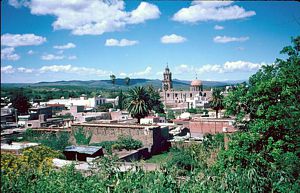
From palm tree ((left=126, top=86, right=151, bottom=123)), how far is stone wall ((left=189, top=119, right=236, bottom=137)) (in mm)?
4925

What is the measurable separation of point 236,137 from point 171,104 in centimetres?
5750

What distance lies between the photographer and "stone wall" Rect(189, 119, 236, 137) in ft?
93.9

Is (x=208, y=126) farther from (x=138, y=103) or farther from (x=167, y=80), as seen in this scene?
(x=167, y=80)

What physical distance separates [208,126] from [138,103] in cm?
698

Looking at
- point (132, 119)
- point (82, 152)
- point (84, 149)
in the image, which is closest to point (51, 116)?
point (132, 119)

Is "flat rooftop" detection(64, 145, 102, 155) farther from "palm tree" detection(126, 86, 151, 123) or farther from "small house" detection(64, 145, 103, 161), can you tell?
"palm tree" detection(126, 86, 151, 123)

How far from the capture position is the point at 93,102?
6347cm

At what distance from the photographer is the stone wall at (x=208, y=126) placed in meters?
28.6

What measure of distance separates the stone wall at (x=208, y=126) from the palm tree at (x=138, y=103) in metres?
4.92

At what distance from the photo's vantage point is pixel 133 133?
24.5 meters

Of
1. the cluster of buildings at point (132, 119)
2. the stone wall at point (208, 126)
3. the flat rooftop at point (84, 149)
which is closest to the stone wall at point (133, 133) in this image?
the cluster of buildings at point (132, 119)

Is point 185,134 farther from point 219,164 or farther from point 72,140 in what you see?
point 219,164

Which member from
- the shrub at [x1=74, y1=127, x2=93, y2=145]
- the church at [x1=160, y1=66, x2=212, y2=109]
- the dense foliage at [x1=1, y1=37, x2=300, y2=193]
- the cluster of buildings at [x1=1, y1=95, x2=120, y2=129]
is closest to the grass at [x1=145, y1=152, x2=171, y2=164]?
the shrub at [x1=74, y1=127, x2=93, y2=145]

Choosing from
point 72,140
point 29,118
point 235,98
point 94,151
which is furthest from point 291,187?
point 29,118
